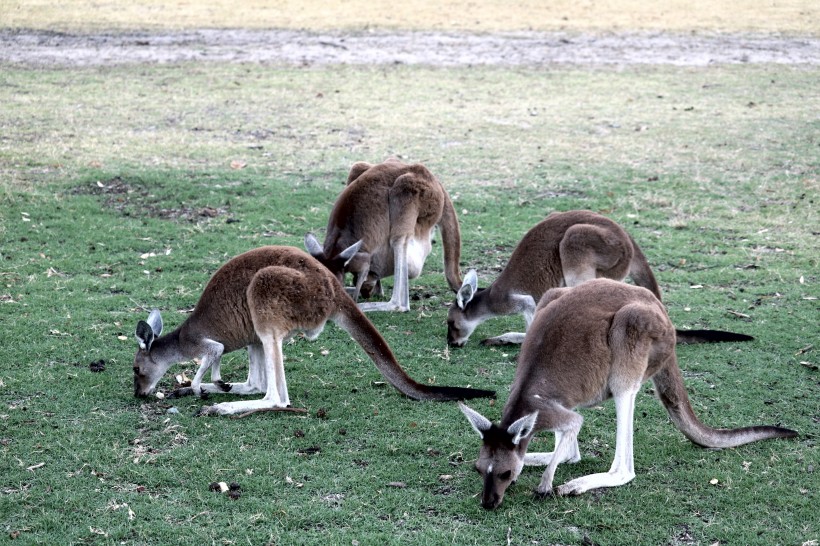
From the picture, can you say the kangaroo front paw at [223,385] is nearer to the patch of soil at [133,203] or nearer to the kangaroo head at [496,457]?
the kangaroo head at [496,457]

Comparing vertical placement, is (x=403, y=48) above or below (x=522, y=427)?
above

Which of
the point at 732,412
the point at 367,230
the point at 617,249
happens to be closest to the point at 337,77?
the point at 367,230

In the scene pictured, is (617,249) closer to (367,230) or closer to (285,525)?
(367,230)

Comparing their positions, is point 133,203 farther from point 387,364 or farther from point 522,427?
point 522,427

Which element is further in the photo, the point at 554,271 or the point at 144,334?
the point at 554,271

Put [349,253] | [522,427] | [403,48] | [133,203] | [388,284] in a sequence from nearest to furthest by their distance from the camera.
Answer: [522,427] < [349,253] < [388,284] < [133,203] < [403,48]

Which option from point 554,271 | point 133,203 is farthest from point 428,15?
point 554,271

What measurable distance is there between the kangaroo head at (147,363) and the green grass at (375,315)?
9cm

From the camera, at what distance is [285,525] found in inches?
132

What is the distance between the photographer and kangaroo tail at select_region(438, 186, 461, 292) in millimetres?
5926

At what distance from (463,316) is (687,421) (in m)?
1.67

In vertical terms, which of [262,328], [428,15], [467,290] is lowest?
[467,290]

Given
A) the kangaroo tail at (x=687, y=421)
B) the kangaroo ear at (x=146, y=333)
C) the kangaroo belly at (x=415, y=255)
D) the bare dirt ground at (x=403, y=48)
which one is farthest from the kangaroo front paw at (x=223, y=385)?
the bare dirt ground at (x=403, y=48)

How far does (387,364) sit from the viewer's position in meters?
4.29
